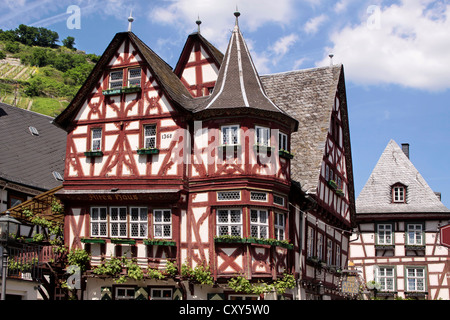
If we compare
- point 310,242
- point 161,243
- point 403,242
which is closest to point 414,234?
point 403,242

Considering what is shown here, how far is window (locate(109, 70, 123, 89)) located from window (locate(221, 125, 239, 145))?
499 centimetres

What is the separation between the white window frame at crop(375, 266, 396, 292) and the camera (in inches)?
1597

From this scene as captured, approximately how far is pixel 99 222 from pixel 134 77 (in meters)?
5.83

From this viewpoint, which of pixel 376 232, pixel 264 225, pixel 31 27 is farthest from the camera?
pixel 31 27

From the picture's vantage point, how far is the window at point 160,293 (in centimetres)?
2405

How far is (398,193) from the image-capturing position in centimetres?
4256

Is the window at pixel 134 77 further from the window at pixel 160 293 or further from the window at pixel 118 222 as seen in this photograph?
the window at pixel 160 293

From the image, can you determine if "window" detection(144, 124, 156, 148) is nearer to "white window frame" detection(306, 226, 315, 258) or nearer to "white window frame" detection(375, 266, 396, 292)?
"white window frame" detection(306, 226, 315, 258)

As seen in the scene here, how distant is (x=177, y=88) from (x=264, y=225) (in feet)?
23.3

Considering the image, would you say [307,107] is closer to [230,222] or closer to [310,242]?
[310,242]

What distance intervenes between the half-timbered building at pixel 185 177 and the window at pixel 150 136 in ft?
0.13

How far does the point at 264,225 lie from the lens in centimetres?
2314
